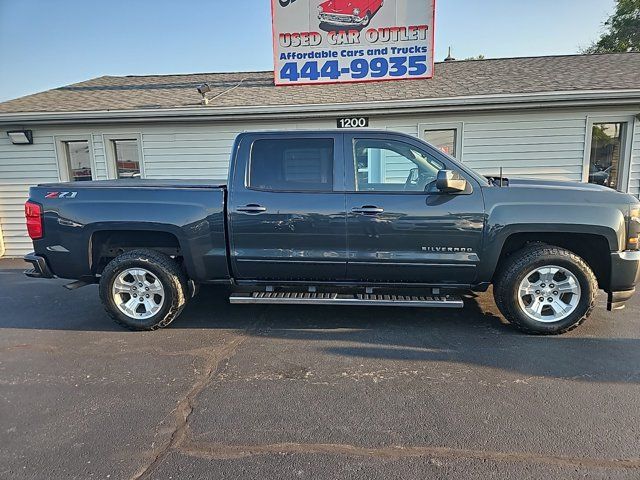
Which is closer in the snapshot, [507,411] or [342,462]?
[342,462]

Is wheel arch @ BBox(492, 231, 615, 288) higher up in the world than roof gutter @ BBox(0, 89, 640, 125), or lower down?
lower down

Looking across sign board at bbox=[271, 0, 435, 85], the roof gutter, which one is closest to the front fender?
the roof gutter

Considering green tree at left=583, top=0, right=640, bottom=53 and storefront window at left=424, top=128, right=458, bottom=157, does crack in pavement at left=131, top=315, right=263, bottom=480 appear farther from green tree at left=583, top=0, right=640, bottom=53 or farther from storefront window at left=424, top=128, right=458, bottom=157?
green tree at left=583, top=0, right=640, bottom=53

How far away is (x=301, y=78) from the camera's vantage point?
8.70 m

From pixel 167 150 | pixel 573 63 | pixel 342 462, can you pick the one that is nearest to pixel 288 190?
pixel 342 462

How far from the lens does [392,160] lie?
173 inches

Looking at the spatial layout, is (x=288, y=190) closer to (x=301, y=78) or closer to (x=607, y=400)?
(x=607, y=400)

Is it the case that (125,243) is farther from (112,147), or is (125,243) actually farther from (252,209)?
(112,147)

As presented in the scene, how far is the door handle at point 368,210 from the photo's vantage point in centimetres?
399

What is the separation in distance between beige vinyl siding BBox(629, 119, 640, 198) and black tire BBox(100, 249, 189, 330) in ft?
27.7

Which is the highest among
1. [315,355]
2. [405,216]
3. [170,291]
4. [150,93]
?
[150,93]

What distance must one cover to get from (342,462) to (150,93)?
30.8ft

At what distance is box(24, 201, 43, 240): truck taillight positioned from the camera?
4.21 meters

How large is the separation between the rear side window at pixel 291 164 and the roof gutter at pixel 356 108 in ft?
11.7
